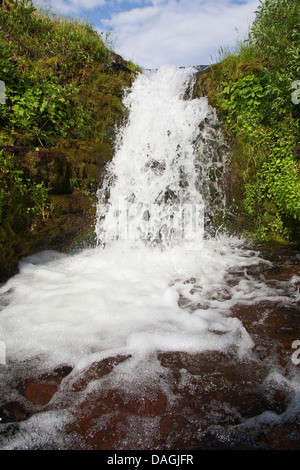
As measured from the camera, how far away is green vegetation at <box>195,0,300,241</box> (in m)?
4.65

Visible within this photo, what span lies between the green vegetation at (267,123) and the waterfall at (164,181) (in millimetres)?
425

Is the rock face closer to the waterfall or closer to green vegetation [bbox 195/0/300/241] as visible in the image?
the waterfall

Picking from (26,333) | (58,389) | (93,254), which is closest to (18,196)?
(93,254)

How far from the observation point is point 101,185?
5156 millimetres

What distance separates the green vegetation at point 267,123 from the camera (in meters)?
4.65

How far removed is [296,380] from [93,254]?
343 cm

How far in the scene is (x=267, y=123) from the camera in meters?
5.15

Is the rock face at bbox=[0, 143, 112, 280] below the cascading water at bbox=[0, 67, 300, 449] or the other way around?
the other way around

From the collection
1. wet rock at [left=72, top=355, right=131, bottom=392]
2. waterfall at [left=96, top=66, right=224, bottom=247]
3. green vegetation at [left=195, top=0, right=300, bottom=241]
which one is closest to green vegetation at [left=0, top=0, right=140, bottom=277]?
waterfall at [left=96, top=66, right=224, bottom=247]

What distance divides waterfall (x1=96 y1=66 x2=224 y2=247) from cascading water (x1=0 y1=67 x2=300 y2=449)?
22mm

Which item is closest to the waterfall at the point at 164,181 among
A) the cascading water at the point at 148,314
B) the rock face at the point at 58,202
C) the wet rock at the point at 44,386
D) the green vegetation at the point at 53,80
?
the cascading water at the point at 148,314

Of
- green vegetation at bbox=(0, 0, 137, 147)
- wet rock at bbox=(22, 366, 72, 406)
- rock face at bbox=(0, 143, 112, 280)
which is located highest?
green vegetation at bbox=(0, 0, 137, 147)

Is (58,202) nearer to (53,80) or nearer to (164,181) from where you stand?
(164,181)
